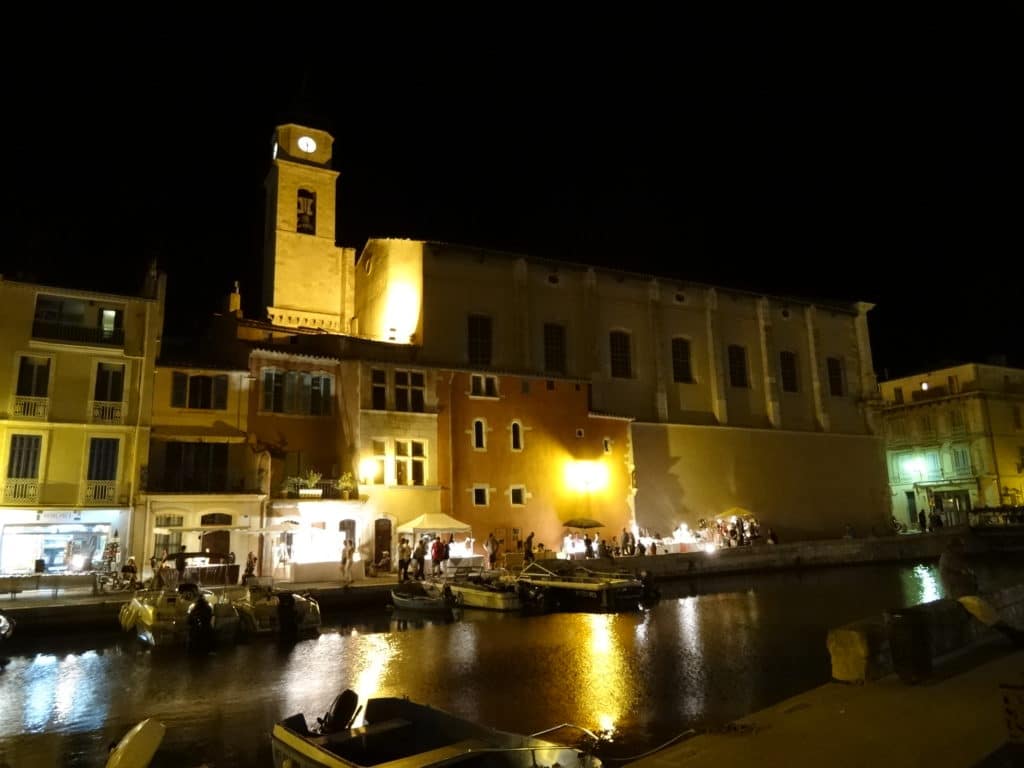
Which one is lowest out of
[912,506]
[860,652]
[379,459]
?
[860,652]

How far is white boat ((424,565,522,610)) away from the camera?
23469 mm

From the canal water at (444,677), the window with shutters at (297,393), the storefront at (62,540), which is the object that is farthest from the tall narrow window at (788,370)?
the storefront at (62,540)

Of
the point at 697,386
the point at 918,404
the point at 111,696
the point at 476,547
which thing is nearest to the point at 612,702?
the point at 111,696

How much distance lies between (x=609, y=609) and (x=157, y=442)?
17351 mm

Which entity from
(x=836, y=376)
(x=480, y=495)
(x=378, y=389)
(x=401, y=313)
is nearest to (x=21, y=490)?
(x=378, y=389)

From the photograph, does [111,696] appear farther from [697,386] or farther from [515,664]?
[697,386]

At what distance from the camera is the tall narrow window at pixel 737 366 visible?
45.2m

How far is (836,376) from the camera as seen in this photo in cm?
4931

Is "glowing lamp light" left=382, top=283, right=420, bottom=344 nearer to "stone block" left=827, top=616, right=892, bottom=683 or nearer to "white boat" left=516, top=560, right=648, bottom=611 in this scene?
"white boat" left=516, top=560, right=648, bottom=611

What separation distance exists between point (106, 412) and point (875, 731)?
26.5m

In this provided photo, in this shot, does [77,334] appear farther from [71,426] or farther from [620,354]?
[620,354]

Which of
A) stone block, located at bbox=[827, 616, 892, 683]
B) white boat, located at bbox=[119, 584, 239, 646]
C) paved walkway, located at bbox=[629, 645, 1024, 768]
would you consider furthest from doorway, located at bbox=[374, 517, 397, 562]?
paved walkway, located at bbox=[629, 645, 1024, 768]

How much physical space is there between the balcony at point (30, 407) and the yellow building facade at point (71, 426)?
0.03 meters

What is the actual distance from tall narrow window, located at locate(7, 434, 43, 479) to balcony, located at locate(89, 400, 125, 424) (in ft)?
5.92
